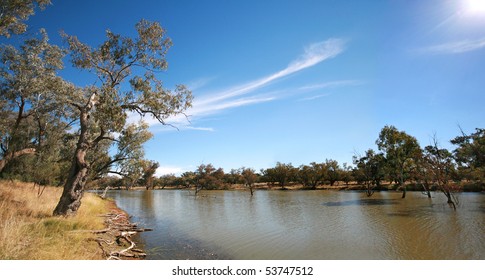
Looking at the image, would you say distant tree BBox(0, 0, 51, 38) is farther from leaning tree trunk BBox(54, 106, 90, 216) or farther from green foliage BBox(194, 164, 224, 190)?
green foliage BBox(194, 164, 224, 190)

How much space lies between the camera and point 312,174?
8675 cm

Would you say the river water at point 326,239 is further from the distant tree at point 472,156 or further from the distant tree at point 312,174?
the distant tree at point 312,174

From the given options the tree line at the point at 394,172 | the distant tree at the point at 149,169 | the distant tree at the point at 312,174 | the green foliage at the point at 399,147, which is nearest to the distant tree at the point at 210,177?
the tree line at the point at 394,172

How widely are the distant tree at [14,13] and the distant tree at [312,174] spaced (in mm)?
81940

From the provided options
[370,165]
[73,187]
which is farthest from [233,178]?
[73,187]

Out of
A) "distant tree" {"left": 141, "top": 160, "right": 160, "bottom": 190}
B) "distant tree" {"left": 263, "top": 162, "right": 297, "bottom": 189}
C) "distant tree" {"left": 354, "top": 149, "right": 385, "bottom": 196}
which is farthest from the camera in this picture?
"distant tree" {"left": 263, "top": 162, "right": 297, "bottom": 189}

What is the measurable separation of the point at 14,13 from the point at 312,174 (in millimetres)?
82641

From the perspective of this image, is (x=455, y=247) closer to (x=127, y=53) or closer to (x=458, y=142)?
(x=127, y=53)

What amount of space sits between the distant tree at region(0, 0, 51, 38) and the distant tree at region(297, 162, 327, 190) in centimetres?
8194

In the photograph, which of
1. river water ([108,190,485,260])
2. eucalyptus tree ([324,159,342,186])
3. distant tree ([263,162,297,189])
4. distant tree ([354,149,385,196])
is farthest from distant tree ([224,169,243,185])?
river water ([108,190,485,260])

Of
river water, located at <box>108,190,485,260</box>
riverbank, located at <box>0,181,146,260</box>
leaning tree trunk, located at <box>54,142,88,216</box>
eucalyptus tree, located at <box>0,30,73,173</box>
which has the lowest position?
river water, located at <box>108,190,485,260</box>

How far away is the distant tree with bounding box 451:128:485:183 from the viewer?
27.9 m

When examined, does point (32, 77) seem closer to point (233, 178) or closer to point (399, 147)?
point (399, 147)

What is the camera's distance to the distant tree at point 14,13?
44.9 feet
